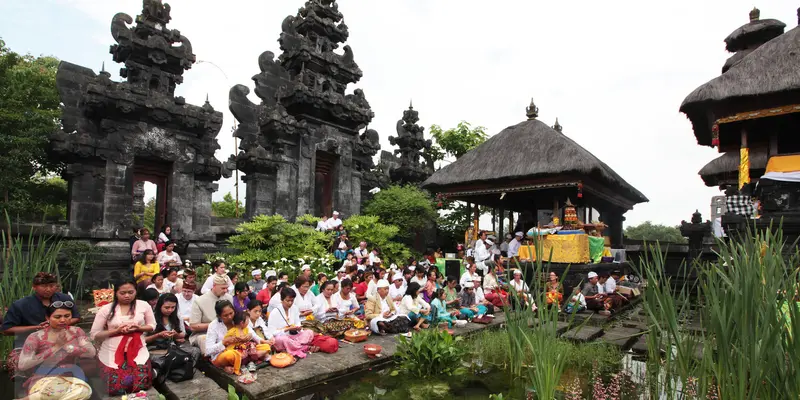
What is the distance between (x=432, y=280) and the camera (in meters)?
8.76

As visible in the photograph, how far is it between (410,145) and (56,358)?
18522 mm

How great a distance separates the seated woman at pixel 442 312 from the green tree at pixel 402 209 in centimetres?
888

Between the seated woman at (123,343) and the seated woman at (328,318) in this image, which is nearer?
the seated woman at (123,343)

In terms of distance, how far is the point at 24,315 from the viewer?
429 cm

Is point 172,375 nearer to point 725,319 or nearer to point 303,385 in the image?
point 303,385

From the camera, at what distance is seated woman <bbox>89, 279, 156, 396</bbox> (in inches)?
161

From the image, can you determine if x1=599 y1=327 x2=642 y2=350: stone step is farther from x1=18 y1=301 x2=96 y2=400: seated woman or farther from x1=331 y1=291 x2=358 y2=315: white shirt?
x1=18 y1=301 x2=96 y2=400: seated woman

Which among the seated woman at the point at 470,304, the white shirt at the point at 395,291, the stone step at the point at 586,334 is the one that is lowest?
the stone step at the point at 586,334

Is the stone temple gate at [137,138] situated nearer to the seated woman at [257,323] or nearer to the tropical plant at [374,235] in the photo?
the tropical plant at [374,235]

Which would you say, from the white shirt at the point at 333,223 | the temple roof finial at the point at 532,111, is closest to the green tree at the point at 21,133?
the white shirt at the point at 333,223

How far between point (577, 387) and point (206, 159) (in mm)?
11740

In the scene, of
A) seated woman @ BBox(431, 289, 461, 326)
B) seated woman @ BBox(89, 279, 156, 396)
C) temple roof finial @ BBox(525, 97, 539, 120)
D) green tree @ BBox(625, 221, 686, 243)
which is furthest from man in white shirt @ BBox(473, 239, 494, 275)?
green tree @ BBox(625, 221, 686, 243)

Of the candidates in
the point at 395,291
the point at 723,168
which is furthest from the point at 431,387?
the point at 723,168

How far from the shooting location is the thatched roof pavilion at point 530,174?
14133 mm
